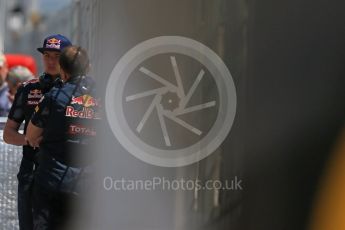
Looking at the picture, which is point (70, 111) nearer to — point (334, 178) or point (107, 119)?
point (107, 119)

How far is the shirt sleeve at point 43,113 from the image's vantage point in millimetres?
4992

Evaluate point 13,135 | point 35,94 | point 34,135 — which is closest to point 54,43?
point 35,94

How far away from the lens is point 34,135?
506 cm

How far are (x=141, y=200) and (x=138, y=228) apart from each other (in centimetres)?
19

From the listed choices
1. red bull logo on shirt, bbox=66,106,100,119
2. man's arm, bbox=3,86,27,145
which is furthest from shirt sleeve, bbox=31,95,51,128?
man's arm, bbox=3,86,27,145

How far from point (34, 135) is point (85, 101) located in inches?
14.5

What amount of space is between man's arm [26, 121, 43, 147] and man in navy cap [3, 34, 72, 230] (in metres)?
0.43

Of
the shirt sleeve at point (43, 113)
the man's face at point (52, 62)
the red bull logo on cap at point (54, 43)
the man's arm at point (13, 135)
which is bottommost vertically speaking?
the man's arm at point (13, 135)

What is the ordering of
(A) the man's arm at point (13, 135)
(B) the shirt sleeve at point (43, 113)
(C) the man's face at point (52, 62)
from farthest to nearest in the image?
1. (C) the man's face at point (52, 62)
2. (A) the man's arm at point (13, 135)
3. (B) the shirt sleeve at point (43, 113)

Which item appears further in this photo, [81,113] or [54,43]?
[54,43]

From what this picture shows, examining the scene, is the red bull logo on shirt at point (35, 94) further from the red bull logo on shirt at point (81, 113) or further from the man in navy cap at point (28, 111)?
the red bull logo on shirt at point (81, 113)

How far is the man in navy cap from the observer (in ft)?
18.3

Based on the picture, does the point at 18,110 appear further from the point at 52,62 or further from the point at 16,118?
the point at 52,62

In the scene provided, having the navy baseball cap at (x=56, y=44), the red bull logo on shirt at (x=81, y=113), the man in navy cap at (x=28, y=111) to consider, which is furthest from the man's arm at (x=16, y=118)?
the red bull logo on shirt at (x=81, y=113)
